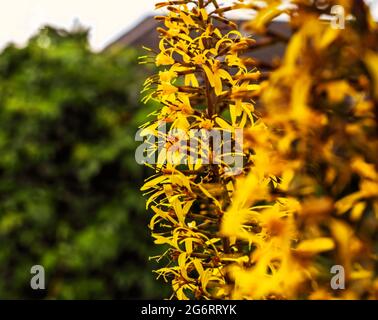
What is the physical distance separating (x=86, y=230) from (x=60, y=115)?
2.80ft

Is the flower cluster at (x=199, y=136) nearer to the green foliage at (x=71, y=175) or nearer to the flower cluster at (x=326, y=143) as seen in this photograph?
the flower cluster at (x=326, y=143)

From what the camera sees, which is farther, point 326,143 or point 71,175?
point 71,175

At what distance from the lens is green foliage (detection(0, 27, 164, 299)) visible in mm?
5031

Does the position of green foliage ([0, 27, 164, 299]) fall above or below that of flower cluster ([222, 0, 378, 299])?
above

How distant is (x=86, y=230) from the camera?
5.12 m

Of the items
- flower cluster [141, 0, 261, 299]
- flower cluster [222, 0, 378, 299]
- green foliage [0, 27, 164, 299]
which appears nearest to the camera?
flower cluster [222, 0, 378, 299]

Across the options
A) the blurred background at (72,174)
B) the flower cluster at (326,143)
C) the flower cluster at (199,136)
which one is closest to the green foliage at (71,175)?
the blurred background at (72,174)

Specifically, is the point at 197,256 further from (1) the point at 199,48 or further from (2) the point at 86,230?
(2) the point at 86,230

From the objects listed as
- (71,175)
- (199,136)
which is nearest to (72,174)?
(71,175)

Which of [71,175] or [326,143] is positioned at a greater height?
[71,175]

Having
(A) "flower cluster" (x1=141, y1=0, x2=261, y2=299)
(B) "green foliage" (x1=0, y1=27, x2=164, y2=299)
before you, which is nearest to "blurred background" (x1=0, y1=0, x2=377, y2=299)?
(B) "green foliage" (x1=0, y1=27, x2=164, y2=299)

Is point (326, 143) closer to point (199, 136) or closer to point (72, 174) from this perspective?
point (199, 136)

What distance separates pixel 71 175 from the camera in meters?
5.40

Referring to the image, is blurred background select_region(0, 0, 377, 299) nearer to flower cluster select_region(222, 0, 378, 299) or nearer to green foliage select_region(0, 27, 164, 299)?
green foliage select_region(0, 27, 164, 299)
